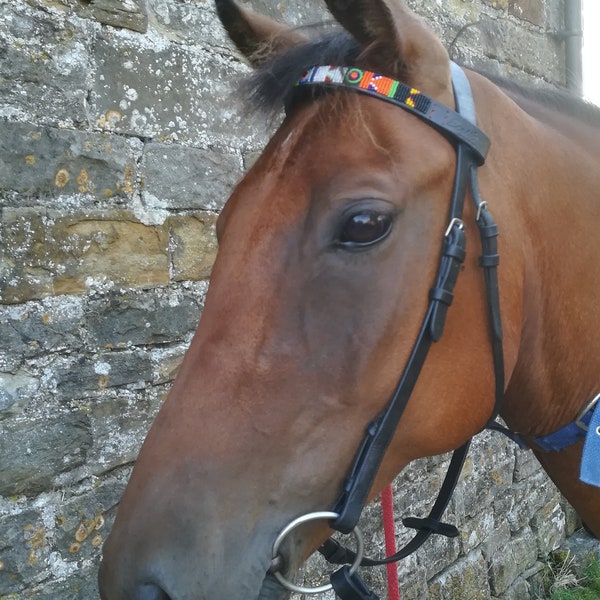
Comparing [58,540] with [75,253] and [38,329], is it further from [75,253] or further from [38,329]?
[75,253]

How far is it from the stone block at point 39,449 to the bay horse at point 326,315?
80 centimetres

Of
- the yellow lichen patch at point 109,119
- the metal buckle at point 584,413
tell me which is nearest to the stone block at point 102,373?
the yellow lichen patch at point 109,119

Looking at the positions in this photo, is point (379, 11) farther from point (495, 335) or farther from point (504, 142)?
point (495, 335)

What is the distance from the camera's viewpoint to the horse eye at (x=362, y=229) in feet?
3.46

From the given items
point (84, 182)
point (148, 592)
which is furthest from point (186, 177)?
point (148, 592)

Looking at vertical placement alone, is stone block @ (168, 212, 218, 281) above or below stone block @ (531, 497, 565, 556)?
above

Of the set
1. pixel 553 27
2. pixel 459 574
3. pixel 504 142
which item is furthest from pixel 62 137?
pixel 553 27

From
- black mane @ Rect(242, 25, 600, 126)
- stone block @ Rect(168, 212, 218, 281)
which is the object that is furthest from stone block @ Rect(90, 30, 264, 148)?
black mane @ Rect(242, 25, 600, 126)

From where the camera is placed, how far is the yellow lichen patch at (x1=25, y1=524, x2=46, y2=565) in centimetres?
165

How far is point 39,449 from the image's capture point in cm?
168

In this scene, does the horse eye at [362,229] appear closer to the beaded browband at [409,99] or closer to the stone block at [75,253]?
the beaded browband at [409,99]

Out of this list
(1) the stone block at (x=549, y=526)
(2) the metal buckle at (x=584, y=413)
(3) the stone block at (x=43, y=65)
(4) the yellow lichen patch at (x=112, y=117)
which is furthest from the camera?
(1) the stone block at (x=549, y=526)

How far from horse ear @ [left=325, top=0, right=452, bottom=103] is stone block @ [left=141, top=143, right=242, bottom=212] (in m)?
0.99

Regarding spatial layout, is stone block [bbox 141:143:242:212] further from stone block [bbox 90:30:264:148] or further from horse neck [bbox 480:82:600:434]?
horse neck [bbox 480:82:600:434]
